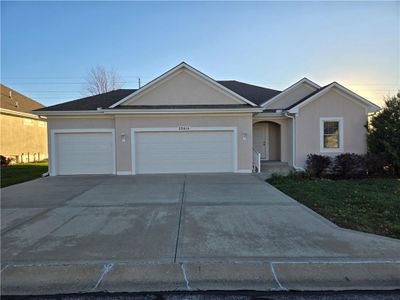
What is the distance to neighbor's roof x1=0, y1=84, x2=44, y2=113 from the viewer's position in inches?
893

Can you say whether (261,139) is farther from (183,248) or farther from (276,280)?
(276,280)

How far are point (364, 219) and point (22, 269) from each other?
21.0 feet

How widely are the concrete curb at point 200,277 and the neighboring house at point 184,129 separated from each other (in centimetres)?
987

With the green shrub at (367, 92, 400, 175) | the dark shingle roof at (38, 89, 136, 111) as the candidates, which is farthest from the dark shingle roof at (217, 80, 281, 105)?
the dark shingle roof at (38, 89, 136, 111)

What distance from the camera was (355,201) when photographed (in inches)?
299

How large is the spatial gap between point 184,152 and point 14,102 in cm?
1974

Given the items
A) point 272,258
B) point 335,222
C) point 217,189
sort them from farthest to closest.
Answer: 1. point 217,189
2. point 335,222
3. point 272,258

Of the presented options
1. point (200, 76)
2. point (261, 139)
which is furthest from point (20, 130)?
point (261, 139)

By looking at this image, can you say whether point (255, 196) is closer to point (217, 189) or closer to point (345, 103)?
point (217, 189)

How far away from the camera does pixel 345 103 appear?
14.0 m

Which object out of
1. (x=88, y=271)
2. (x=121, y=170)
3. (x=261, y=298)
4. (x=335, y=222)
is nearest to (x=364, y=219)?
(x=335, y=222)

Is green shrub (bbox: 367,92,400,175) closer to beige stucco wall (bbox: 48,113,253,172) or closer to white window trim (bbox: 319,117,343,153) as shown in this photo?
white window trim (bbox: 319,117,343,153)

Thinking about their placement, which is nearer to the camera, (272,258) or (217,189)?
(272,258)

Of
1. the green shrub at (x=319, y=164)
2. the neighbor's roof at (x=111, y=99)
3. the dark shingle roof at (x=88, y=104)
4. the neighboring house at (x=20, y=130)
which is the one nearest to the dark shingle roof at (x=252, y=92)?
the neighbor's roof at (x=111, y=99)
